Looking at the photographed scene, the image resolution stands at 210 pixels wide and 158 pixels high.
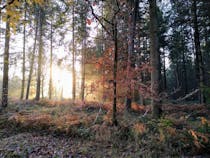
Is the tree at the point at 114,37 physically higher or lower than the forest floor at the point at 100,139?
higher

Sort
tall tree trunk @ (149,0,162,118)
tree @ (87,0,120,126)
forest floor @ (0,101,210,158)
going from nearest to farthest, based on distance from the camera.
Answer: forest floor @ (0,101,210,158) < tree @ (87,0,120,126) < tall tree trunk @ (149,0,162,118)

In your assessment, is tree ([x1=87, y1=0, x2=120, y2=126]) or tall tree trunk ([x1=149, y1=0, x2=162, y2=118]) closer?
tree ([x1=87, y1=0, x2=120, y2=126])

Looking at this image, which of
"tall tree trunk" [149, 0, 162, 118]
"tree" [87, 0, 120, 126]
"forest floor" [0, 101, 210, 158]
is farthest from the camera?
"tall tree trunk" [149, 0, 162, 118]

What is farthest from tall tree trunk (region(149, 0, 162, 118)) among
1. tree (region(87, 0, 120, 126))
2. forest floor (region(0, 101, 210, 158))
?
tree (region(87, 0, 120, 126))

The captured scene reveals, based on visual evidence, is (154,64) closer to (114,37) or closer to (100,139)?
(114,37)

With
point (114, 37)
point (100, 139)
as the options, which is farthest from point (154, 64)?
point (100, 139)

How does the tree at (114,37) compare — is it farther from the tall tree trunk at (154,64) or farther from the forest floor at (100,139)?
the tall tree trunk at (154,64)

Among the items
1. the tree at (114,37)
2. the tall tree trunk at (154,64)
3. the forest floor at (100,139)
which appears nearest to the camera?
the forest floor at (100,139)

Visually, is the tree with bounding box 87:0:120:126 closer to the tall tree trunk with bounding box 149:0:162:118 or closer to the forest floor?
the forest floor

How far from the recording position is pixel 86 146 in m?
5.84

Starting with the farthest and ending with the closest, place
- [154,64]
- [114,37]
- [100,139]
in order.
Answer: [154,64]
[114,37]
[100,139]

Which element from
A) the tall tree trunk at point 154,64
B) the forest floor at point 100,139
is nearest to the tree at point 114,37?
the forest floor at point 100,139

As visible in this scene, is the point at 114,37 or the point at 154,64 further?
the point at 154,64

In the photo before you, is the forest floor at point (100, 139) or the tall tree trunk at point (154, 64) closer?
the forest floor at point (100, 139)
